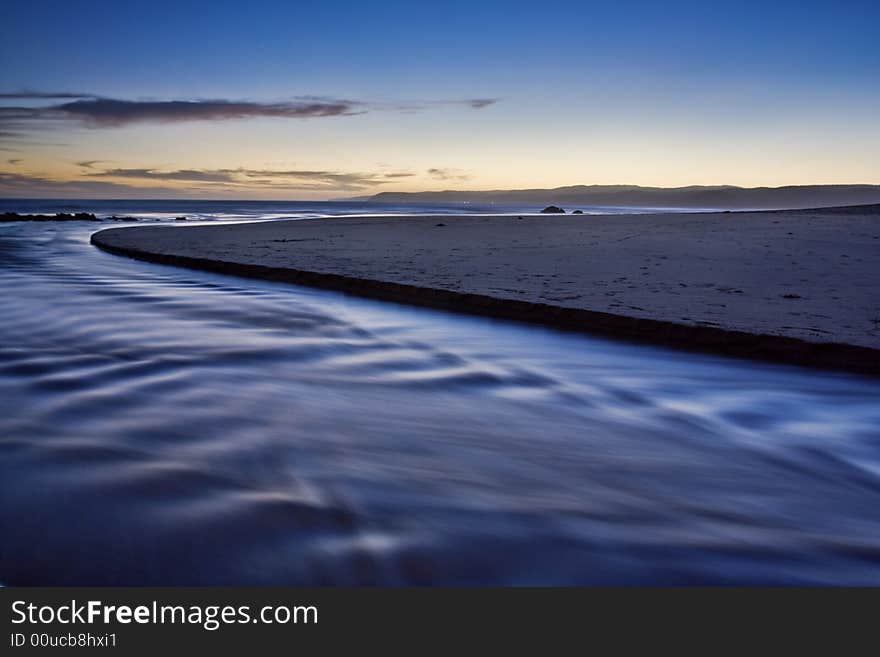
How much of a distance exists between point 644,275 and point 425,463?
4088 mm

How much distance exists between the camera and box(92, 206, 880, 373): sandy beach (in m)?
3.60

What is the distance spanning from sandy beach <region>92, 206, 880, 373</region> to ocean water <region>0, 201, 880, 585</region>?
0.86 feet

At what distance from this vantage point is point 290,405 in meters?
2.82

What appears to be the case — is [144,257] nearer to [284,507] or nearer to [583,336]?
[583,336]

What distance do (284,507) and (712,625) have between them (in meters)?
1.13

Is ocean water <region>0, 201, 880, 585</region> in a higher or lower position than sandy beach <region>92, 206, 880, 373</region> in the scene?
lower

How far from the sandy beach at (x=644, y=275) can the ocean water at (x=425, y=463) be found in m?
0.26

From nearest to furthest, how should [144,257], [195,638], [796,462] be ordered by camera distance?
[195,638]
[796,462]
[144,257]

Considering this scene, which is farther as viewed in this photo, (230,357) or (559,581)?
(230,357)

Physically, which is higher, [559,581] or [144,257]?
[144,257]

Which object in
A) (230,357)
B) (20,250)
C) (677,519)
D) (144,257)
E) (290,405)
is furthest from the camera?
(20,250)

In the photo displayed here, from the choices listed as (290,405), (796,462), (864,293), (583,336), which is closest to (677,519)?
(796,462)

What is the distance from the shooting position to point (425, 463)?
7.25ft

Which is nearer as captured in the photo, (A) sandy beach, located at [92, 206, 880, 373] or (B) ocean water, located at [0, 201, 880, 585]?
(B) ocean water, located at [0, 201, 880, 585]
